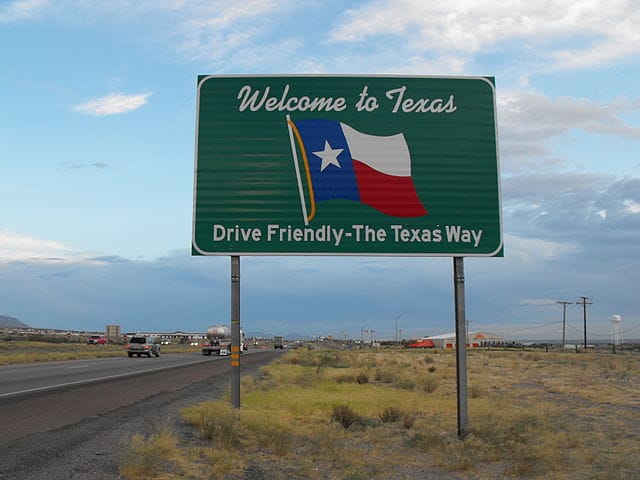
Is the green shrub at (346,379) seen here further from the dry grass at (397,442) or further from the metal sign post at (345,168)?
the metal sign post at (345,168)

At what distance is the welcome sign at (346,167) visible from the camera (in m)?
11.9

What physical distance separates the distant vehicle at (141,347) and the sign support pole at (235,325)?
4707 centimetres

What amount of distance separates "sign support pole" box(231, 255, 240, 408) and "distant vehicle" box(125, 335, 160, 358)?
1853 inches

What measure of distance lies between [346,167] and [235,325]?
3712 mm

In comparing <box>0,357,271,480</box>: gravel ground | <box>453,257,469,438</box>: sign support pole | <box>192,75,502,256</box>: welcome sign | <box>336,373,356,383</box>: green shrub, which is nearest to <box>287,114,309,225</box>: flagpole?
<box>192,75,502,256</box>: welcome sign

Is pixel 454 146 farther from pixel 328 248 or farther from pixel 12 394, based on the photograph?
pixel 12 394

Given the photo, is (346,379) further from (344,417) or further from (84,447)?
(84,447)

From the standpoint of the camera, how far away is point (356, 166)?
12234mm

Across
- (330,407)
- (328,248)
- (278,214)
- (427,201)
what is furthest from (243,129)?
(330,407)

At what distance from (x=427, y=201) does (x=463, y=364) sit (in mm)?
3137

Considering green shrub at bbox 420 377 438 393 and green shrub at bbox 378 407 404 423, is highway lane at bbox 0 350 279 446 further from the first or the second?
green shrub at bbox 420 377 438 393

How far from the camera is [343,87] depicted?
12.4 m

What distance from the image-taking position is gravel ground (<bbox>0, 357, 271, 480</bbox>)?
26.1 feet

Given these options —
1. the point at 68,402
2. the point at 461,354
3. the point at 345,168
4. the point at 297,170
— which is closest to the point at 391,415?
the point at 461,354
